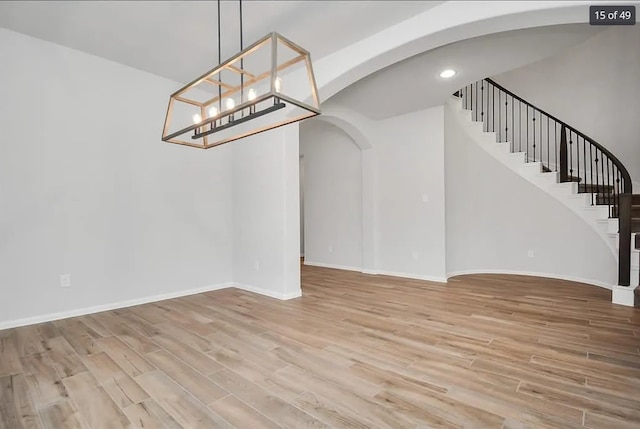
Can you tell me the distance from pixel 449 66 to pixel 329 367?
11.5 feet

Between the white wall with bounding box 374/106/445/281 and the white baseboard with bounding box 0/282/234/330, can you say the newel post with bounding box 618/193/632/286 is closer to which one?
the white wall with bounding box 374/106/445/281

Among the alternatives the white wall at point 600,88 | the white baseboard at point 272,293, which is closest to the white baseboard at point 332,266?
the white baseboard at point 272,293

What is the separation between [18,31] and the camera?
3.22 metres

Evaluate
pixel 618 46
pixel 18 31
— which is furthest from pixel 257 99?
pixel 618 46

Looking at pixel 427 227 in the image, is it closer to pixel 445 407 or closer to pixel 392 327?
pixel 392 327

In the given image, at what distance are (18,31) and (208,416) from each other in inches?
157

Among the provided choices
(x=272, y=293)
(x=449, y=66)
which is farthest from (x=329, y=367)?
(x=449, y=66)

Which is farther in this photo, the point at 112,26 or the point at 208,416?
the point at 112,26

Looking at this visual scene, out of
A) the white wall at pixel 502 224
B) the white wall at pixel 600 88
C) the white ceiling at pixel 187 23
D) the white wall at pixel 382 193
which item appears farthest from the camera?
the white wall at pixel 600 88

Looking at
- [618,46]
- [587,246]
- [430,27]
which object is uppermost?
[618,46]

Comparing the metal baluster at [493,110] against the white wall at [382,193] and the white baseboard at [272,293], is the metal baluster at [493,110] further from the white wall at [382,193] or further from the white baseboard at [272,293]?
the white baseboard at [272,293]

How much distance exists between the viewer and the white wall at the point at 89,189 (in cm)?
322

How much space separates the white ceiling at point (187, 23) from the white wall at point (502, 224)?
3.02 metres

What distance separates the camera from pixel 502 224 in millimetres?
5816
